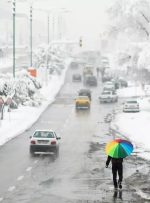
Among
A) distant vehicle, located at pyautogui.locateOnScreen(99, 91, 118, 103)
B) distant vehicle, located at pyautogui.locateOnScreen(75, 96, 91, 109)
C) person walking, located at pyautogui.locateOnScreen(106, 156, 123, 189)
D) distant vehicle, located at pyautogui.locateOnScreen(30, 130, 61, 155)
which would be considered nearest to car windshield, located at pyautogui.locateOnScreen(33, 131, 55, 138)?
distant vehicle, located at pyautogui.locateOnScreen(30, 130, 61, 155)

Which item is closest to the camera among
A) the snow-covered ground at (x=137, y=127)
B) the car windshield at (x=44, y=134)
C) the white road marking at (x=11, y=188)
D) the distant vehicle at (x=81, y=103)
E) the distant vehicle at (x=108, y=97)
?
the white road marking at (x=11, y=188)

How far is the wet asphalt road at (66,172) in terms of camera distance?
21703 mm

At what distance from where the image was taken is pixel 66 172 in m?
27.1

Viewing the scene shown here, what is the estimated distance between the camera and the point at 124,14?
74750 millimetres

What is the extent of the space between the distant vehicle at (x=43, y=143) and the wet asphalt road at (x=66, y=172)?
501mm

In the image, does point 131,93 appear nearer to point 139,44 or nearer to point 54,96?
point 54,96

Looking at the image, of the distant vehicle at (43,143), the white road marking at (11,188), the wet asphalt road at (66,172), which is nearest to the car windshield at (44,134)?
the distant vehicle at (43,143)

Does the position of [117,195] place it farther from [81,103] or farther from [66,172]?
[81,103]

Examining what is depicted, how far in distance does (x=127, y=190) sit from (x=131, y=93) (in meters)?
64.9

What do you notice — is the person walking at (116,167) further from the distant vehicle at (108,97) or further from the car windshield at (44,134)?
the distant vehicle at (108,97)

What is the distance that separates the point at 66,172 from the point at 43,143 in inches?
242

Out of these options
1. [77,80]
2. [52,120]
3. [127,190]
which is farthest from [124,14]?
[127,190]

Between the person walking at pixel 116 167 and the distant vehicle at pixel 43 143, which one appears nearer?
the person walking at pixel 116 167

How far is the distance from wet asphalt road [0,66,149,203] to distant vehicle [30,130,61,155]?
1.64ft
